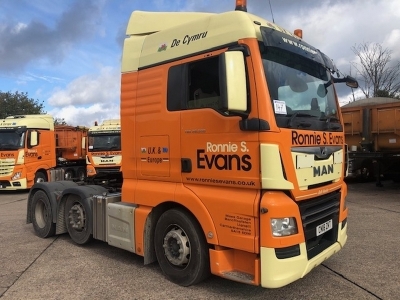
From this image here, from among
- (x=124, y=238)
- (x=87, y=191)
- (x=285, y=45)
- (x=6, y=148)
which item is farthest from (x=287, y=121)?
(x=6, y=148)

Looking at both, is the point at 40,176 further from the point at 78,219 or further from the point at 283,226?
the point at 283,226

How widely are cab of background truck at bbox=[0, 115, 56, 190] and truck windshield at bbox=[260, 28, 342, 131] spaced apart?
12.3m

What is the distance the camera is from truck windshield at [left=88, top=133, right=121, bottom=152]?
619 inches

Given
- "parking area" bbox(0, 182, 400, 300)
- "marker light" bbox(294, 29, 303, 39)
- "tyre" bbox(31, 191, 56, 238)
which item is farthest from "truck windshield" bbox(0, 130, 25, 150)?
"marker light" bbox(294, 29, 303, 39)

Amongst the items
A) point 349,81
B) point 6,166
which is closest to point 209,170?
point 349,81

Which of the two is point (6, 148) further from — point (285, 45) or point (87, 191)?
point (285, 45)

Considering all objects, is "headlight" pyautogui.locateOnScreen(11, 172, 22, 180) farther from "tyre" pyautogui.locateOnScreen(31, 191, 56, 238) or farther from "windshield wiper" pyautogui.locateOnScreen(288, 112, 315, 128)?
"windshield wiper" pyautogui.locateOnScreen(288, 112, 315, 128)

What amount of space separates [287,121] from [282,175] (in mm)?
564

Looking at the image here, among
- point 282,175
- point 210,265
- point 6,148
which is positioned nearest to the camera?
point 282,175

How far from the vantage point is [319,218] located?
160 inches

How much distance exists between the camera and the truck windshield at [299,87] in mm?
3758

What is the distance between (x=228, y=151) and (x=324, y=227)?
56.2 inches

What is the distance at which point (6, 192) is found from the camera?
15211 millimetres

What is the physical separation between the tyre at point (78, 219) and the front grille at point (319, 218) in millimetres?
3312
